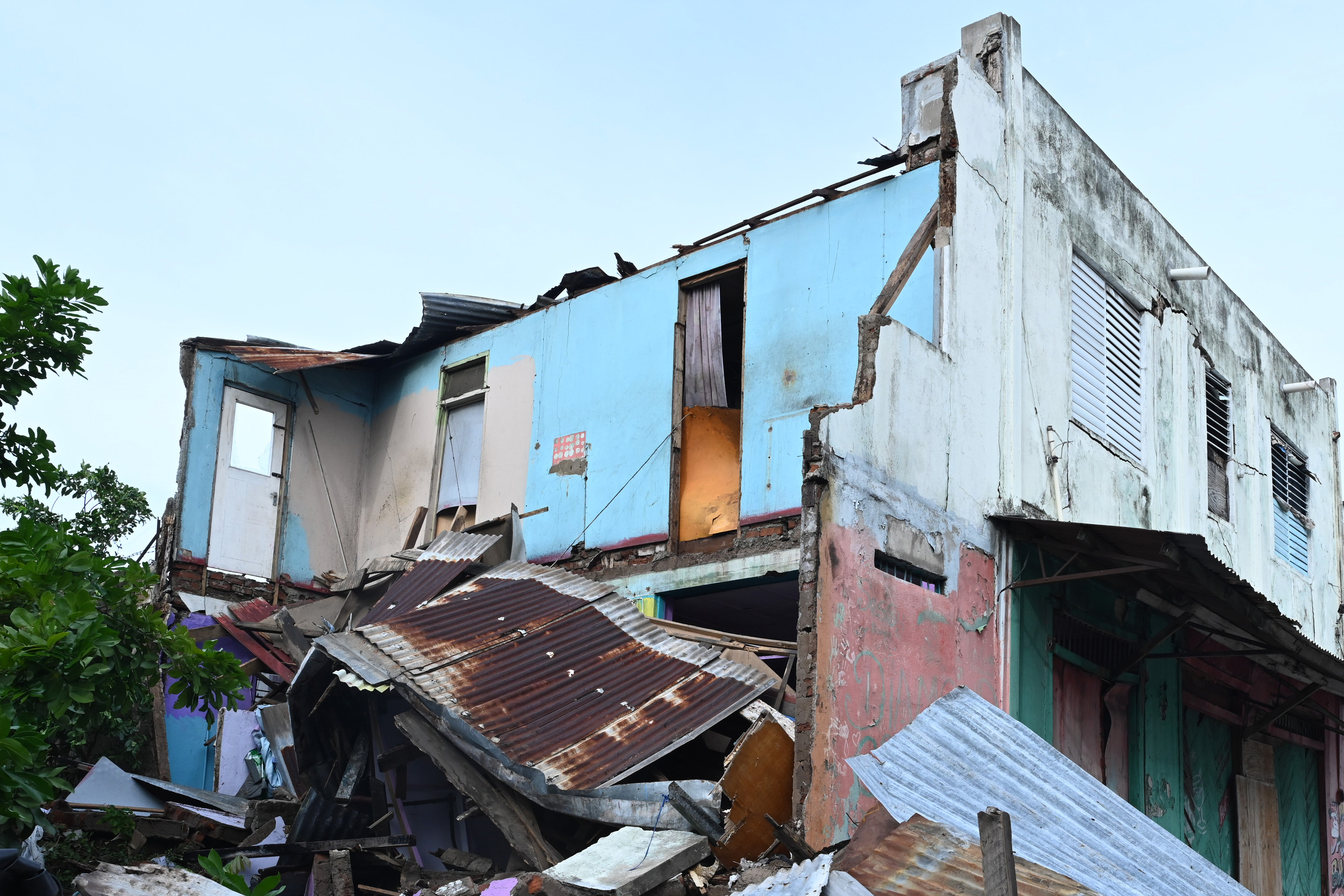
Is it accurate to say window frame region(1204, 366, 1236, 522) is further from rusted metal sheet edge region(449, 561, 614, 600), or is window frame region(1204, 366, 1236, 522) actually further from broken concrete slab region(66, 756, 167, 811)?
broken concrete slab region(66, 756, 167, 811)

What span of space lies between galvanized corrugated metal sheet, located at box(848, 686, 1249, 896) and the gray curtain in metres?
4.53

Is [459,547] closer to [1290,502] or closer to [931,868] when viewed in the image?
[931,868]

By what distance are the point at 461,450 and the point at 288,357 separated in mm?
2330

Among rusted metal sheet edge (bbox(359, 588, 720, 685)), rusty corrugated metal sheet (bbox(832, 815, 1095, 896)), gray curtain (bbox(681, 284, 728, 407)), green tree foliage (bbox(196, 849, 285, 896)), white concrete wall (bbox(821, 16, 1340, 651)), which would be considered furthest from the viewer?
gray curtain (bbox(681, 284, 728, 407))

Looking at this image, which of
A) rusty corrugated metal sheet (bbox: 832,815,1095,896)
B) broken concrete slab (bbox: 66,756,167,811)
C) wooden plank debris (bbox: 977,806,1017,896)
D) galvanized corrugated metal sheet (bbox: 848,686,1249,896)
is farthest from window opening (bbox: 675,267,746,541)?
wooden plank debris (bbox: 977,806,1017,896)

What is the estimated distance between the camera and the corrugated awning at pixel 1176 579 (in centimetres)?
959

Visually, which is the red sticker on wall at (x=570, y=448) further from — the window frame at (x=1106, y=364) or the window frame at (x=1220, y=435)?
the window frame at (x=1220, y=435)

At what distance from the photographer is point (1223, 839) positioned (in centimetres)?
1357

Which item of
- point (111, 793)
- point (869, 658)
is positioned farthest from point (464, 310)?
point (869, 658)

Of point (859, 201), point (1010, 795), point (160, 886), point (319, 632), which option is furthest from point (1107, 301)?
point (160, 886)

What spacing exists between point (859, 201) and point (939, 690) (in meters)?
4.52

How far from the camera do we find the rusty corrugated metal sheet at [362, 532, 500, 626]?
10.6 meters

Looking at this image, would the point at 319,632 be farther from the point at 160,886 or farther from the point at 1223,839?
the point at 1223,839

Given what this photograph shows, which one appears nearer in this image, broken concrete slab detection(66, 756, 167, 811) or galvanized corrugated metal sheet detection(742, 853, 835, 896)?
galvanized corrugated metal sheet detection(742, 853, 835, 896)
